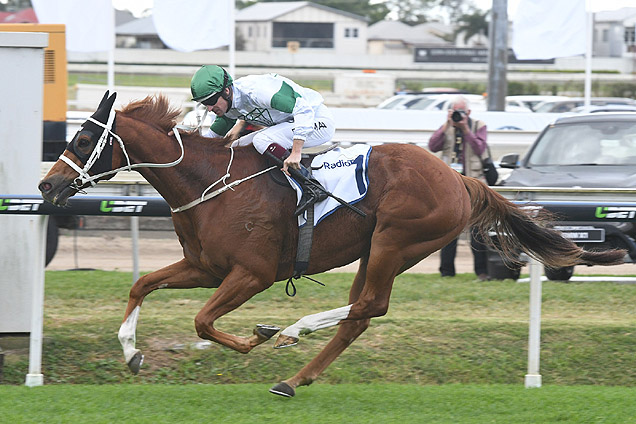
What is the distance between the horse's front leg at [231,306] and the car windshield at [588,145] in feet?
17.2

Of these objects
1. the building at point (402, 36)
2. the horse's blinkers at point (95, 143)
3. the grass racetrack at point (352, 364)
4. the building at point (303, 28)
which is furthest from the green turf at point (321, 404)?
the building at point (402, 36)

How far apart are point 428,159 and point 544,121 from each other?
15.1m

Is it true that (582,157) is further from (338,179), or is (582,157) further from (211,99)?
(211,99)

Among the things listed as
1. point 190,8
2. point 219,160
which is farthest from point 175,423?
point 190,8

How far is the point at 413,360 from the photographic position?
628 cm

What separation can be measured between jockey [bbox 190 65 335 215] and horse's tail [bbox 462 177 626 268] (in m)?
1.14

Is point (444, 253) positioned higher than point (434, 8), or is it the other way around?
point (434, 8)

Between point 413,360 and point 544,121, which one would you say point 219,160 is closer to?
point 413,360

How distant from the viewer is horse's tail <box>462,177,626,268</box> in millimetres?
6031

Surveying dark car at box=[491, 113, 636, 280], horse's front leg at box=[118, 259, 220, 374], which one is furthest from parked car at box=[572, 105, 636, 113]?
horse's front leg at box=[118, 259, 220, 374]

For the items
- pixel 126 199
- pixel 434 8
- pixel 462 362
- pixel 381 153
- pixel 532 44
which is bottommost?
pixel 462 362

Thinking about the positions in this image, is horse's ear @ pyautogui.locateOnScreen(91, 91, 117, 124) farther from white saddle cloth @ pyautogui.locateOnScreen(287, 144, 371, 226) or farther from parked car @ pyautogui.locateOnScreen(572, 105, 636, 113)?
parked car @ pyautogui.locateOnScreen(572, 105, 636, 113)

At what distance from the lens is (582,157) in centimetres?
951

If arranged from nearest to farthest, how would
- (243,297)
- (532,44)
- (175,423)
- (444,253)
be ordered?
(175,423) → (243,297) → (444,253) → (532,44)
